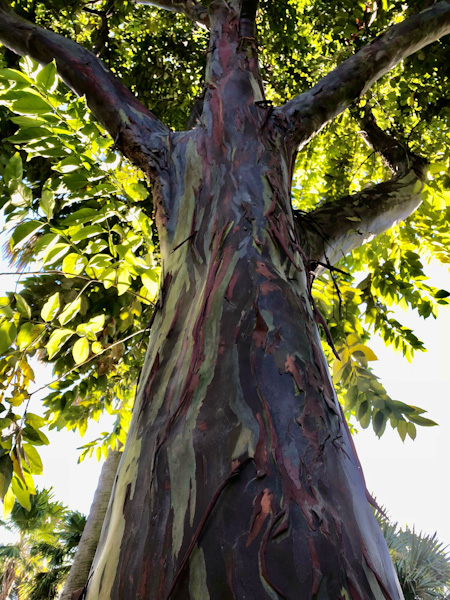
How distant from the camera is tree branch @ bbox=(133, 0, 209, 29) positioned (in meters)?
2.60

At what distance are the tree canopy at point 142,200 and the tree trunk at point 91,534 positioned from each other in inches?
71.0

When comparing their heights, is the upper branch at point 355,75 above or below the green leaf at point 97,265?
above

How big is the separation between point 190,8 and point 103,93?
59.5 inches

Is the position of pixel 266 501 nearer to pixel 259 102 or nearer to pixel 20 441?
pixel 20 441

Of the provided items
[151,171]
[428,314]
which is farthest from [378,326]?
[151,171]

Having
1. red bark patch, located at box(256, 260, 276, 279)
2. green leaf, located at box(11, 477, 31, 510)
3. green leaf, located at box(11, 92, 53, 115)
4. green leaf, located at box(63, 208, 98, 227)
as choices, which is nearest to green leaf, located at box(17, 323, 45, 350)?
green leaf, located at box(63, 208, 98, 227)

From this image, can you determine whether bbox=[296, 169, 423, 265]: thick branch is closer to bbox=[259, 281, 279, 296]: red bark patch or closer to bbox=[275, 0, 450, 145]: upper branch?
bbox=[275, 0, 450, 145]: upper branch

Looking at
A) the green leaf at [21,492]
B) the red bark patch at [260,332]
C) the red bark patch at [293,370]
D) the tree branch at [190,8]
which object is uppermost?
the tree branch at [190,8]

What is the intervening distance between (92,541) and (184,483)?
415 cm

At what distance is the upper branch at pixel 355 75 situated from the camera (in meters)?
1.71

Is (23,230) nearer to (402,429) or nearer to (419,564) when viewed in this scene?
(402,429)

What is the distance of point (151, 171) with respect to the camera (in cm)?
150

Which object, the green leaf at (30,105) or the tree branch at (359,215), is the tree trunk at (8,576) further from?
the green leaf at (30,105)

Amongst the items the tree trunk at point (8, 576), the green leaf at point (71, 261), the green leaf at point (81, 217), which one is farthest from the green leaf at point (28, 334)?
the tree trunk at point (8, 576)
